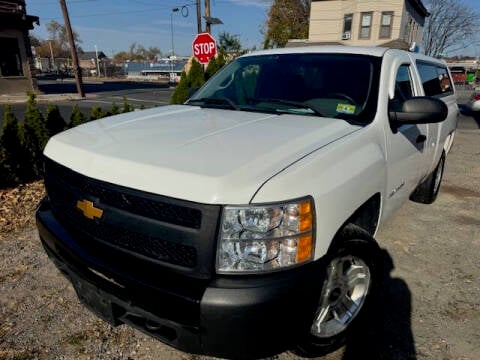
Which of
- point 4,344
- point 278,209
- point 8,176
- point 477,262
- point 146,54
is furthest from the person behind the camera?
point 146,54

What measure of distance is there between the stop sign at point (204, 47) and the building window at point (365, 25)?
2048 cm

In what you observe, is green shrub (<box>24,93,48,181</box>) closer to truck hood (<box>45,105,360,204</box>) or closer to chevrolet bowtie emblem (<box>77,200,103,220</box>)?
truck hood (<box>45,105,360,204</box>)

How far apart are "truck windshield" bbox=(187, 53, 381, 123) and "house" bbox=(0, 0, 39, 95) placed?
21.5m

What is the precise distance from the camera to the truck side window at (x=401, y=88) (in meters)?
2.75

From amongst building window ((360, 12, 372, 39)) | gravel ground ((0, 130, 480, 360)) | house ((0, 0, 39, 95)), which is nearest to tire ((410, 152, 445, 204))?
gravel ground ((0, 130, 480, 360))

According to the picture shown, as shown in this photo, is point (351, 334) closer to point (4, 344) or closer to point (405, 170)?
point (405, 170)

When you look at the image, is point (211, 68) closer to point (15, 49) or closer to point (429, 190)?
point (429, 190)

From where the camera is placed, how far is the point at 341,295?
90.1 inches

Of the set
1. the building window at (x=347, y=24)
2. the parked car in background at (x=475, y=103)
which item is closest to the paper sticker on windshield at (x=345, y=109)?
the parked car in background at (x=475, y=103)

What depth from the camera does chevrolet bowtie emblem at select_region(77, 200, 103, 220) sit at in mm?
1898

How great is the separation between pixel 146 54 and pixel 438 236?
420 ft

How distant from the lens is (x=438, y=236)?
4.01 meters

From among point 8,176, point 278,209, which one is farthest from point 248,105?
point 8,176

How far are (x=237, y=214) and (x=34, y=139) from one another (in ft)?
17.0
